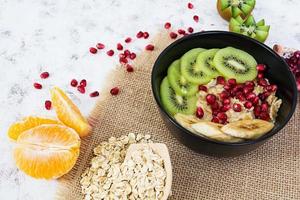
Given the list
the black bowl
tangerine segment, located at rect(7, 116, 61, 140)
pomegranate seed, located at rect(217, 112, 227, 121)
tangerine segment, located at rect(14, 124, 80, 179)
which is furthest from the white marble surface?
pomegranate seed, located at rect(217, 112, 227, 121)

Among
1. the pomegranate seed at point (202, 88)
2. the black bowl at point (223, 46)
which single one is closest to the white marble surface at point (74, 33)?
the black bowl at point (223, 46)

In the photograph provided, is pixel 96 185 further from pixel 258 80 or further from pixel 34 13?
pixel 34 13

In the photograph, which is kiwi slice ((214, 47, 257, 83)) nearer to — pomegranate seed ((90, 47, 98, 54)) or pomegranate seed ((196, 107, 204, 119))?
pomegranate seed ((196, 107, 204, 119))

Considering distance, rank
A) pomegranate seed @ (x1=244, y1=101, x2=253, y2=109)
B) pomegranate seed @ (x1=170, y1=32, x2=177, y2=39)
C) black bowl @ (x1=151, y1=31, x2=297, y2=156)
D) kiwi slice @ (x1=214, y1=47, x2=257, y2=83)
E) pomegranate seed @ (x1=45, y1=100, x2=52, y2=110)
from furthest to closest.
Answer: pomegranate seed @ (x1=170, y1=32, x2=177, y2=39) < pomegranate seed @ (x1=45, y1=100, x2=52, y2=110) < kiwi slice @ (x1=214, y1=47, x2=257, y2=83) < pomegranate seed @ (x1=244, y1=101, x2=253, y2=109) < black bowl @ (x1=151, y1=31, x2=297, y2=156)

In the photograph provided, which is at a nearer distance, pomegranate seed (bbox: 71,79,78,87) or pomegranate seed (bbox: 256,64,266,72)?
pomegranate seed (bbox: 256,64,266,72)

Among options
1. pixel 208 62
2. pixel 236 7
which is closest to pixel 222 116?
pixel 208 62
